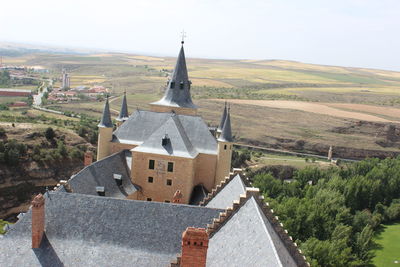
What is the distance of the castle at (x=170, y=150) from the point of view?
124 ft

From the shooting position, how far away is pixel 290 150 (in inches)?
4840

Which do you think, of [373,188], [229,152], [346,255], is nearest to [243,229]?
[229,152]

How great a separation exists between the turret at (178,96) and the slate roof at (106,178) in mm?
8091

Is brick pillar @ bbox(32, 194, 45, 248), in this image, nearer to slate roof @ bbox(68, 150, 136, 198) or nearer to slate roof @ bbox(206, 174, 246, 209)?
slate roof @ bbox(68, 150, 136, 198)

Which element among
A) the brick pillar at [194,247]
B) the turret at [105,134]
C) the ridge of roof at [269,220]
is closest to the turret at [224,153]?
the turret at [105,134]

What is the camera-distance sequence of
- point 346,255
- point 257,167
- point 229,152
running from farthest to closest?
point 257,167 → point 346,255 → point 229,152

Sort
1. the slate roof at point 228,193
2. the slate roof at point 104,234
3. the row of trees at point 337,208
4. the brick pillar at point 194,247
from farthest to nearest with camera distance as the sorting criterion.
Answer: the row of trees at point 337,208 → the slate roof at point 228,193 → the slate roof at point 104,234 → the brick pillar at point 194,247

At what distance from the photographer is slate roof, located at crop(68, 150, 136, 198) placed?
105ft

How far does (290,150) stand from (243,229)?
107 meters

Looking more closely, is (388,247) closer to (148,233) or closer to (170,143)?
(170,143)

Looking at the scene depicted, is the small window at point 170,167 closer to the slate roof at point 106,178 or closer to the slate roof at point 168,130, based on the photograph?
the slate roof at point 168,130

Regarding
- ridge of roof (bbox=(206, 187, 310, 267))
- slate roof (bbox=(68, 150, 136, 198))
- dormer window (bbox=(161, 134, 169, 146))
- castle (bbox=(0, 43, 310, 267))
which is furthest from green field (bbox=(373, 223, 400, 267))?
ridge of roof (bbox=(206, 187, 310, 267))

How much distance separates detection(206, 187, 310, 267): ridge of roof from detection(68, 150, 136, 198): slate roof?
14.0 metres

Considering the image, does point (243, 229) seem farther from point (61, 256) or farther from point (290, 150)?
point (290, 150)
